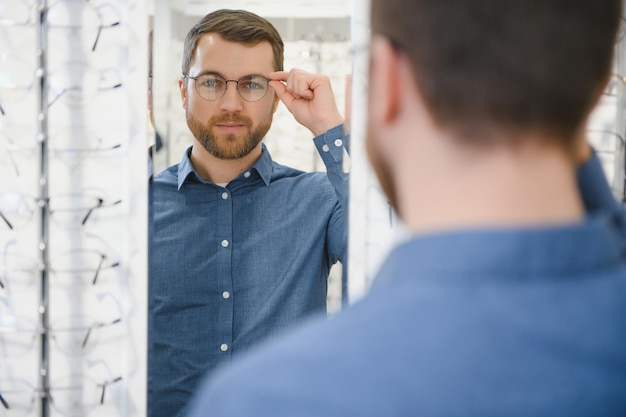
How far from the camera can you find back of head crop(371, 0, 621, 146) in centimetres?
37

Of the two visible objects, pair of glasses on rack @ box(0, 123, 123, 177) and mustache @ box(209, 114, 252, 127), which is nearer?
pair of glasses on rack @ box(0, 123, 123, 177)

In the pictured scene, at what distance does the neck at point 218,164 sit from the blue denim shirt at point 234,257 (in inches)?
0.5

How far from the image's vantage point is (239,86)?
1115mm

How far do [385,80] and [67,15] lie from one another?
0.59 meters

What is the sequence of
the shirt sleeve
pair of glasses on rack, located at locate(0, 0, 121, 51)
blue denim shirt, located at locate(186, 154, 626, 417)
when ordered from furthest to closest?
1. the shirt sleeve
2. pair of glasses on rack, located at locate(0, 0, 121, 51)
3. blue denim shirt, located at locate(186, 154, 626, 417)

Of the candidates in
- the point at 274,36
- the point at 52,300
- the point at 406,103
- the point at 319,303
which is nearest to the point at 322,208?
the point at 319,303

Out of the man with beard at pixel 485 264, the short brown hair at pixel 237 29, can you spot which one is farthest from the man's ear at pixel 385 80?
the short brown hair at pixel 237 29

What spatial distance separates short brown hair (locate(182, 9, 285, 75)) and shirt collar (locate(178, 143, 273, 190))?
12 centimetres

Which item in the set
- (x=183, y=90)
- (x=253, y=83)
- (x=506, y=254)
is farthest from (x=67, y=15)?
(x=506, y=254)

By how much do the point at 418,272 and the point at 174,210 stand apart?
2.48ft

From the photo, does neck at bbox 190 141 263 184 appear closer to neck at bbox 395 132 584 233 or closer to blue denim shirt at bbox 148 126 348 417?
blue denim shirt at bbox 148 126 348 417

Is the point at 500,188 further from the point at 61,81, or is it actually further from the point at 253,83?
the point at 253,83

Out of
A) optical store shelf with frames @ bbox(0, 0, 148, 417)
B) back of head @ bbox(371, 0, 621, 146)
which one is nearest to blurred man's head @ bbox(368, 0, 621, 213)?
back of head @ bbox(371, 0, 621, 146)

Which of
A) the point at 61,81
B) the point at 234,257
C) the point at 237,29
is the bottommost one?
the point at 234,257
